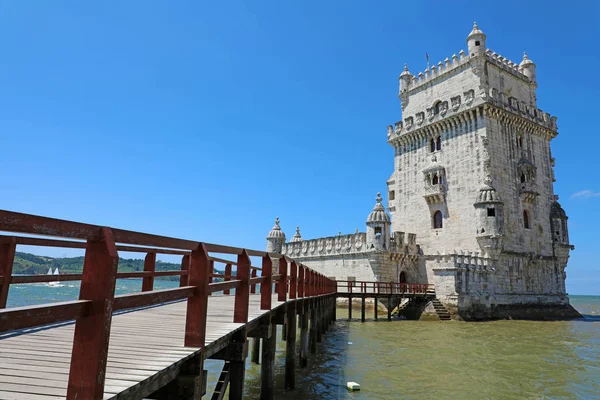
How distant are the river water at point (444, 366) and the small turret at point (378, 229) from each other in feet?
30.0

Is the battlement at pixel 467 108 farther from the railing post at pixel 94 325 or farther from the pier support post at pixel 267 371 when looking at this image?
the railing post at pixel 94 325

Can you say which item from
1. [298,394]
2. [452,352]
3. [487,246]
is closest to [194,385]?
[298,394]

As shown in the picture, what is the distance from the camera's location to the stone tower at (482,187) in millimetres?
28422

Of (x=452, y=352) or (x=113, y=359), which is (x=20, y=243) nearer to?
(x=113, y=359)

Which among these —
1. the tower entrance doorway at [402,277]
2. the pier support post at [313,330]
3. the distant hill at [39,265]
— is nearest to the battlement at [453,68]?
the tower entrance doorway at [402,277]

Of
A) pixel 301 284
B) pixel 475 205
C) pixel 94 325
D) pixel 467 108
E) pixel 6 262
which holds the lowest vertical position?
pixel 94 325

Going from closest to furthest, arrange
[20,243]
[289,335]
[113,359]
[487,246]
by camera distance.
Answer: [113,359]
[20,243]
[289,335]
[487,246]

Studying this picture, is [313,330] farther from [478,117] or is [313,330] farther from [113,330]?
[478,117]

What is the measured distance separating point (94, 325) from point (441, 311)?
27.5 meters

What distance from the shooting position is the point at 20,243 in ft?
18.1

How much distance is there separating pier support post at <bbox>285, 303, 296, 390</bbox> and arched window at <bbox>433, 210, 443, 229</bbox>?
78.8ft

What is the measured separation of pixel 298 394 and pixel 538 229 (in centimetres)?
2943

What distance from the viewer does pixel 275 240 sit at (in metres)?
39.8

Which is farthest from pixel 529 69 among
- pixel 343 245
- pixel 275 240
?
pixel 275 240
